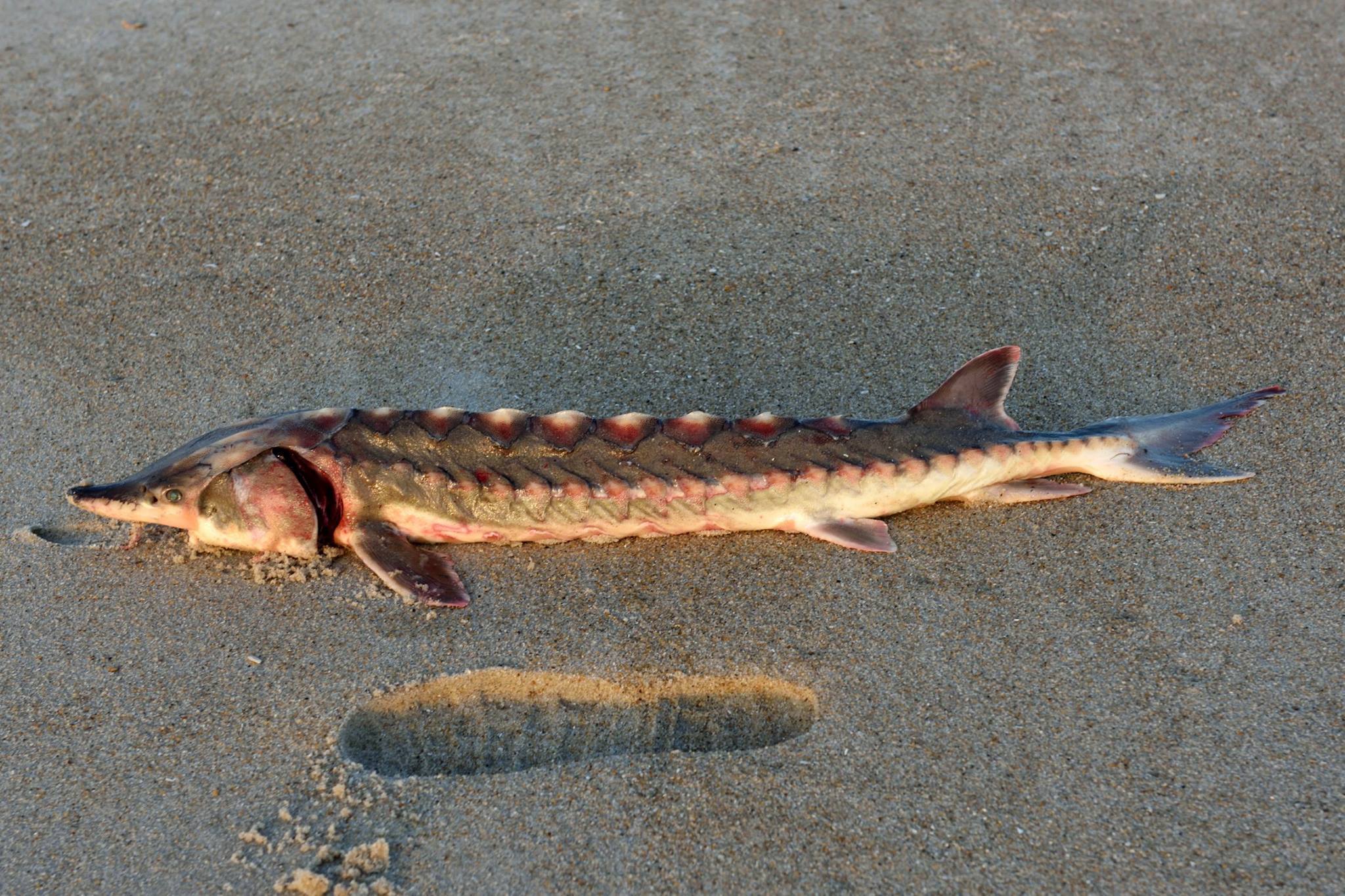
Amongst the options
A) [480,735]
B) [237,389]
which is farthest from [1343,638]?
[237,389]

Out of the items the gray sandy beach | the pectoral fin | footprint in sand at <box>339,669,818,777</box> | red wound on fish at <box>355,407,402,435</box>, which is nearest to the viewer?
the gray sandy beach

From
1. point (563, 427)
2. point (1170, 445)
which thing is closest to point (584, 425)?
point (563, 427)

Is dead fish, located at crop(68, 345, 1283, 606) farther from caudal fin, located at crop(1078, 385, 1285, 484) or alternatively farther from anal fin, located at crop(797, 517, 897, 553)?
caudal fin, located at crop(1078, 385, 1285, 484)

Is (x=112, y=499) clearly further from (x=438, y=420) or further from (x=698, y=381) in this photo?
(x=698, y=381)

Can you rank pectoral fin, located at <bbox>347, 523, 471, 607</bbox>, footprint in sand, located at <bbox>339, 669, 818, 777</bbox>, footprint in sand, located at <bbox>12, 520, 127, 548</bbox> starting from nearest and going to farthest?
footprint in sand, located at <bbox>339, 669, 818, 777</bbox> < pectoral fin, located at <bbox>347, 523, 471, 607</bbox> < footprint in sand, located at <bbox>12, 520, 127, 548</bbox>

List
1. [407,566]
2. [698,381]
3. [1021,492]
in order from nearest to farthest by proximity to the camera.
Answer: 1. [407,566]
2. [1021,492]
3. [698,381]

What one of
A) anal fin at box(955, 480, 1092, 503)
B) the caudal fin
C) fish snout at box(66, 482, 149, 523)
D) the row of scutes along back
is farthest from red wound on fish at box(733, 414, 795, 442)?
fish snout at box(66, 482, 149, 523)

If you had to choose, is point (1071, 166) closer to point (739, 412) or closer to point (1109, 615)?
point (739, 412)

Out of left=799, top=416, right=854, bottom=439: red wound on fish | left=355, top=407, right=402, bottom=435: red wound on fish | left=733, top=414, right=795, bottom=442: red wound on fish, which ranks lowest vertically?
left=799, top=416, right=854, bottom=439: red wound on fish
